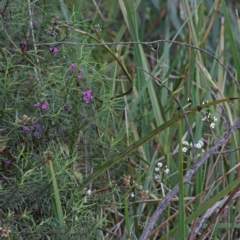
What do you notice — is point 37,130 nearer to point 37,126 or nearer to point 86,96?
point 37,126

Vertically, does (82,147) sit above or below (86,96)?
below

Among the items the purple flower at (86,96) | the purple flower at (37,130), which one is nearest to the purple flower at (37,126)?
the purple flower at (37,130)

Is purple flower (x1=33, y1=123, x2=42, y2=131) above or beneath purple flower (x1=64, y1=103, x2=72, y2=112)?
beneath

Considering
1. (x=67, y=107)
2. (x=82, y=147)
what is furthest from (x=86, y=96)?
(x=82, y=147)

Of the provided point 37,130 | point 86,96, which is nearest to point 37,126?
point 37,130

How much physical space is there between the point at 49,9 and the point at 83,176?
488 mm

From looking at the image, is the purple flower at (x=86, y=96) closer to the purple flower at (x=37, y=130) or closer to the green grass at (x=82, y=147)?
the green grass at (x=82, y=147)

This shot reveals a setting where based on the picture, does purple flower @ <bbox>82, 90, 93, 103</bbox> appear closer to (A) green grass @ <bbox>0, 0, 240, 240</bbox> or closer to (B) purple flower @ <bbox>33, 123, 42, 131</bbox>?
(A) green grass @ <bbox>0, 0, 240, 240</bbox>

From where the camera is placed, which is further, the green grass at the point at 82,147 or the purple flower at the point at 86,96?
the purple flower at the point at 86,96

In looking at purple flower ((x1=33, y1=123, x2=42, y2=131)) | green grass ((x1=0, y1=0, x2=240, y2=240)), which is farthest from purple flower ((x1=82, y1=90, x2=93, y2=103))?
purple flower ((x1=33, y1=123, x2=42, y2=131))

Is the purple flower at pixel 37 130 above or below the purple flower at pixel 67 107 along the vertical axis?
below

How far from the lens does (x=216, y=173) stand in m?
1.67

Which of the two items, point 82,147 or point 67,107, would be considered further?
point 82,147

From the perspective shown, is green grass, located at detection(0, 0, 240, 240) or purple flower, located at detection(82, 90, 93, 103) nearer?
green grass, located at detection(0, 0, 240, 240)
